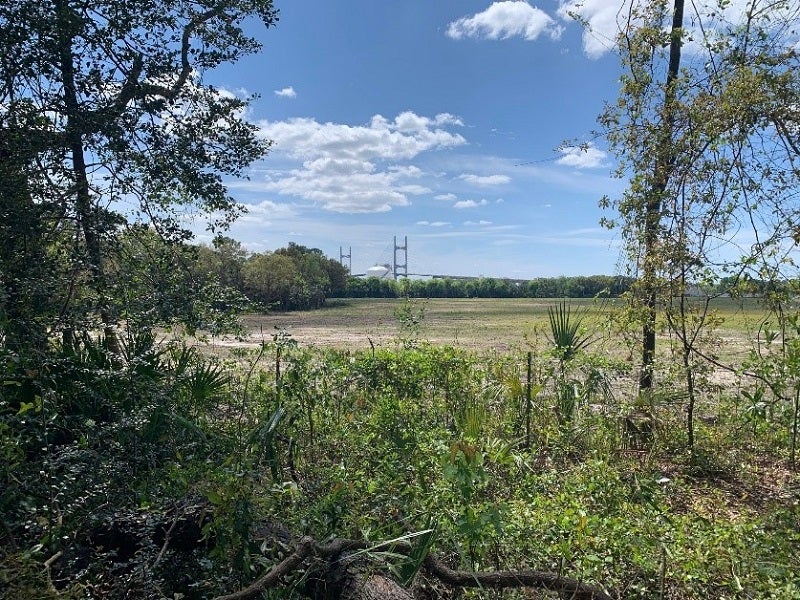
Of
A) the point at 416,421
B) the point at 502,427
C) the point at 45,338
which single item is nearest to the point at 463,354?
the point at 502,427

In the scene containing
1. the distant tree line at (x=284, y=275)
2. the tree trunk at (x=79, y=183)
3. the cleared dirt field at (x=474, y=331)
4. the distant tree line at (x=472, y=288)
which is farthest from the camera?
the distant tree line at (x=472, y=288)

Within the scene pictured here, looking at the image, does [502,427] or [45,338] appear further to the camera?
[502,427]

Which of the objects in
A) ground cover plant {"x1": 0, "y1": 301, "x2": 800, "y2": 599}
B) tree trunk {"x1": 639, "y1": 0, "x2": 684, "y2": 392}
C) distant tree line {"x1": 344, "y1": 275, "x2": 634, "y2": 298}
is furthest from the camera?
distant tree line {"x1": 344, "y1": 275, "x2": 634, "y2": 298}

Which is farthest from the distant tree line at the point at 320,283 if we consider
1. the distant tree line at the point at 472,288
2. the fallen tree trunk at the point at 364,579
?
the fallen tree trunk at the point at 364,579

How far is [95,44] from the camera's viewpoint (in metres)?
3.59

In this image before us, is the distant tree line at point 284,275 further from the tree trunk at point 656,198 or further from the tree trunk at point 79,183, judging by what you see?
the tree trunk at point 656,198

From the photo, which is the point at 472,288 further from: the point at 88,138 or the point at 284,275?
the point at 88,138

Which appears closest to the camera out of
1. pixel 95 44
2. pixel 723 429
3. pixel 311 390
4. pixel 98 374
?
pixel 98 374

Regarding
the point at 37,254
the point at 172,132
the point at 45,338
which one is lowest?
the point at 45,338

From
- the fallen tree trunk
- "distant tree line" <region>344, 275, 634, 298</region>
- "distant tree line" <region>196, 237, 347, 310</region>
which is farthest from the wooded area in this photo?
"distant tree line" <region>344, 275, 634, 298</region>

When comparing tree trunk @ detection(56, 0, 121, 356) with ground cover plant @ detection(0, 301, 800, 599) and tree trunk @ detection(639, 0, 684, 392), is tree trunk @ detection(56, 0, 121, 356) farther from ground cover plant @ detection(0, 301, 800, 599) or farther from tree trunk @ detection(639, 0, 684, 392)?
tree trunk @ detection(639, 0, 684, 392)

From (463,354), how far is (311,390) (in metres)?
1.47

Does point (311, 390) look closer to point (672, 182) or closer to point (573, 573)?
point (573, 573)

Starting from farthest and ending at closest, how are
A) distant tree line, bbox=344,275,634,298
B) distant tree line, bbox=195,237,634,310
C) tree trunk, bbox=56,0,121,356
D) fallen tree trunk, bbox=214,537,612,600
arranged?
distant tree line, bbox=344,275,634,298, distant tree line, bbox=195,237,634,310, tree trunk, bbox=56,0,121,356, fallen tree trunk, bbox=214,537,612,600
